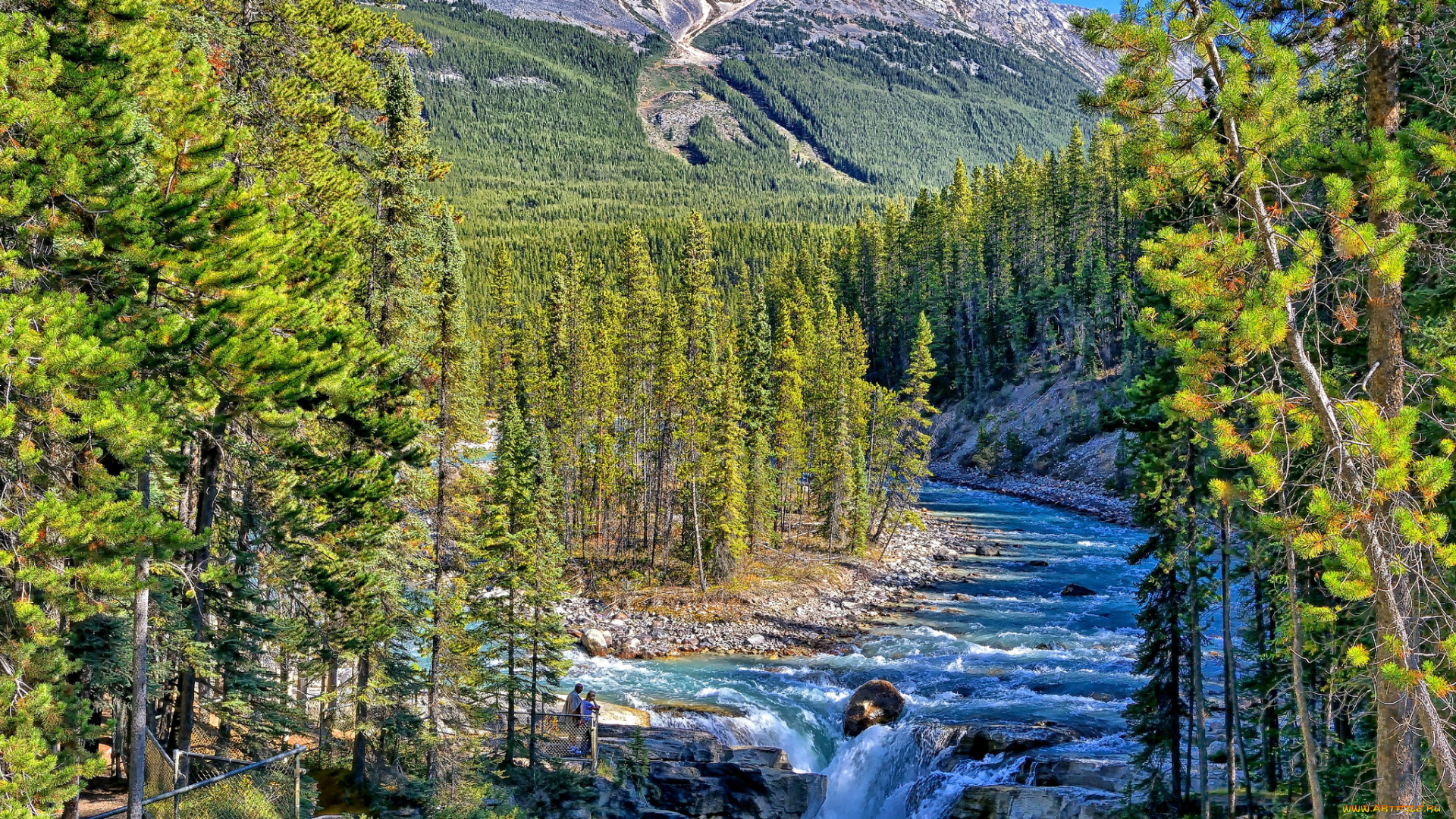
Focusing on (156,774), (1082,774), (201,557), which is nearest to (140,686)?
(156,774)

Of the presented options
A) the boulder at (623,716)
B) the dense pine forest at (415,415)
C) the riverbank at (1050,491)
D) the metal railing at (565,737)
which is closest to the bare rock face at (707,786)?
the metal railing at (565,737)

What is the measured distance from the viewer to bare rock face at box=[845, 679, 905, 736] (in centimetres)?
2394

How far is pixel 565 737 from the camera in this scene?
20.9 meters

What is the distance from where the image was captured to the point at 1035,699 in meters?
24.8

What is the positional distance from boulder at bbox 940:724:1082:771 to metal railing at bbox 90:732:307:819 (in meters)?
14.5

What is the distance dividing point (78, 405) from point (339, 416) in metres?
5.59

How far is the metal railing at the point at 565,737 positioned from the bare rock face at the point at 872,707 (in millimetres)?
7481

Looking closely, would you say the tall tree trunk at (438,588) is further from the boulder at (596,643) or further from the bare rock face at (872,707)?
the boulder at (596,643)

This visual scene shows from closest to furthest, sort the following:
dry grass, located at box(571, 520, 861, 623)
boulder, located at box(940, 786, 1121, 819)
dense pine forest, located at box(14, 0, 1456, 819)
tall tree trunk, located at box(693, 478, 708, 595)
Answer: dense pine forest, located at box(14, 0, 1456, 819), boulder, located at box(940, 786, 1121, 819), dry grass, located at box(571, 520, 861, 623), tall tree trunk, located at box(693, 478, 708, 595)

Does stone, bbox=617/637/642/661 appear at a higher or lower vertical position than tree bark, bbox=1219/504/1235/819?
lower

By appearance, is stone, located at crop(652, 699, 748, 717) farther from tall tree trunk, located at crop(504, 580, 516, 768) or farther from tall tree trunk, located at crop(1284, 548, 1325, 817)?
tall tree trunk, located at crop(1284, 548, 1325, 817)

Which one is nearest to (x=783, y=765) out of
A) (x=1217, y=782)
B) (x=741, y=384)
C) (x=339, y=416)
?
(x=1217, y=782)

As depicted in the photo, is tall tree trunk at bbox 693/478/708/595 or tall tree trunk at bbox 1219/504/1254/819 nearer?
tall tree trunk at bbox 1219/504/1254/819

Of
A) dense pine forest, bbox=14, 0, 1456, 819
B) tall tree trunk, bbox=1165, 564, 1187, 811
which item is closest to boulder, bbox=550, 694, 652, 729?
dense pine forest, bbox=14, 0, 1456, 819
